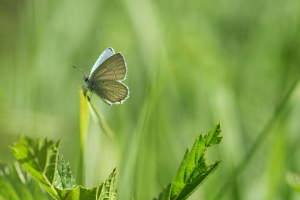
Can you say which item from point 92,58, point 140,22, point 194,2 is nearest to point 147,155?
point 140,22

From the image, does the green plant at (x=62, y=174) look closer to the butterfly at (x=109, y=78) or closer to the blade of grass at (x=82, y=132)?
the blade of grass at (x=82, y=132)

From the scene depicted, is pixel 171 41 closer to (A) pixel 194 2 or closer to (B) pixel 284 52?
(B) pixel 284 52

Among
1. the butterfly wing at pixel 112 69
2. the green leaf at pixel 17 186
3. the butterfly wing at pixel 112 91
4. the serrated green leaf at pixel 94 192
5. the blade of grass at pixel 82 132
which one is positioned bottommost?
the green leaf at pixel 17 186

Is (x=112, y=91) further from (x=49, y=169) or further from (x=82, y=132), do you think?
(x=49, y=169)

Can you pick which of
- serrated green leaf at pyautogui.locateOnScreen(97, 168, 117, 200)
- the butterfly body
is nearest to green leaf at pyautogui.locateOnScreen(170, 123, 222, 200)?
serrated green leaf at pyautogui.locateOnScreen(97, 168, 117, 200)

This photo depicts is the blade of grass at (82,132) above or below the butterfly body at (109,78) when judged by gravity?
below

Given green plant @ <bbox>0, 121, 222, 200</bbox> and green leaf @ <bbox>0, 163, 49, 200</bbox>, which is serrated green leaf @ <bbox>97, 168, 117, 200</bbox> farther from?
green leaf @ <bbox>0, 163, 49, 200</bbox>

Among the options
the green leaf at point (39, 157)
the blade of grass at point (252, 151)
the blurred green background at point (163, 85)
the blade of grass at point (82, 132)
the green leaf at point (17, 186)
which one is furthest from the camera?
the blurred green background at point (163, 85)

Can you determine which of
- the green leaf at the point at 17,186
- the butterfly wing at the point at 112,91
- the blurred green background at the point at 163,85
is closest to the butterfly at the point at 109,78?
the butterfly wing at the point at 112,91

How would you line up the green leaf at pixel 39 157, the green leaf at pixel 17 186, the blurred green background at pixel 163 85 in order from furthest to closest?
the blurred green background at pixel 163 85 → the green leaf at pixel 17 186 → the green leaf at pixel 39 157
